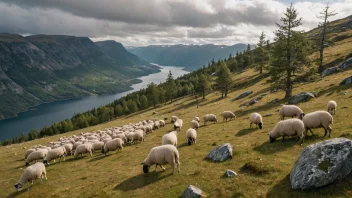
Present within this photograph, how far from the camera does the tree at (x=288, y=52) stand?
163ft

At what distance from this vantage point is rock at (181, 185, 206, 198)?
580 inches

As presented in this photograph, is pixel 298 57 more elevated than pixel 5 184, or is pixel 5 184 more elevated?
pixel 298 57

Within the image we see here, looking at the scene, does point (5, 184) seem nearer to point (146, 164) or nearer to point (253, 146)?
point (146, 164)

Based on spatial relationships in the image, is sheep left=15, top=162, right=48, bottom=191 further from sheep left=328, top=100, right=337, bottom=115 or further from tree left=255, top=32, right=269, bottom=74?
tree left=255, top=32, right=269, bottom=74

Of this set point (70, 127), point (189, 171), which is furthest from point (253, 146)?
point (70, 127)

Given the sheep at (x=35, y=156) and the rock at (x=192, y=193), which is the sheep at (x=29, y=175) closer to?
the sheep at (x=35, y=156)

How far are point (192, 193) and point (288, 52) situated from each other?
45.8 m

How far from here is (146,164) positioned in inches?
813

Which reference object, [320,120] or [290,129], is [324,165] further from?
[320,120]

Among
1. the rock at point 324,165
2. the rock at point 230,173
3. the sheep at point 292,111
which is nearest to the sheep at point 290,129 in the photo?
the rock at point 324,165

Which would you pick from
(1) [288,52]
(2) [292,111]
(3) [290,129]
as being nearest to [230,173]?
(3) [290,129]

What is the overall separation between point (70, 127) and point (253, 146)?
130 meters

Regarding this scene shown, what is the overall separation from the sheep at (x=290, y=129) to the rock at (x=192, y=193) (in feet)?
37.5

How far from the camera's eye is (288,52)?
166 ft
